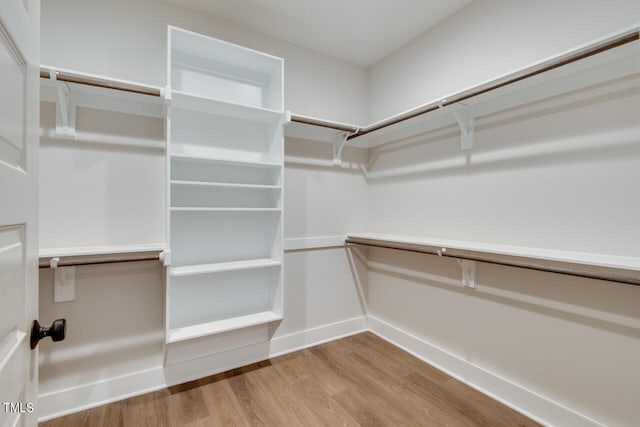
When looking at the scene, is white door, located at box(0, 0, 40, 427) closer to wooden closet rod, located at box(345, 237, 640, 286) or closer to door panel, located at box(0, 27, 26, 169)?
door panel, located at box(0, 27, 26, 169)

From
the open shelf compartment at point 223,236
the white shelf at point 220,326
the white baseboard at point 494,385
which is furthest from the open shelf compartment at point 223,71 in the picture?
the white baseboard at point 494,385

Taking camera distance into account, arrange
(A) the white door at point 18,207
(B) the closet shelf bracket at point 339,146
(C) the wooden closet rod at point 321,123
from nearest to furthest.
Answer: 1. (A) the white door at point 18,207
2. (C) the wooden closet rod at point 321,123
3. (B) the closet shelf bracket at point 339,146

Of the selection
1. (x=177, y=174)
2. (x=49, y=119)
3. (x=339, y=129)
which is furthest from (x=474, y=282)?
(x=49, y=119)

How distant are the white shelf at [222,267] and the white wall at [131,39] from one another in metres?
1.21

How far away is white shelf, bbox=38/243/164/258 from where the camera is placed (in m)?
1.49

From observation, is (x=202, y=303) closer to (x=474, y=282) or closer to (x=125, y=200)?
(x=125, y=200)

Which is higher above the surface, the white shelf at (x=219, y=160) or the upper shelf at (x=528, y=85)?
the upper shelf at (x=528, y=85)

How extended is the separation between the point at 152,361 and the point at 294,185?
5.10 feet

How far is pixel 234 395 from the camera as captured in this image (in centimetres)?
181

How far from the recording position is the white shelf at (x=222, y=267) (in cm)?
173

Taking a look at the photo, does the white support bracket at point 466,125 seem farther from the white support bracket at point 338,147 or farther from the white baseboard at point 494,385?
the white baseboard at point 494,385

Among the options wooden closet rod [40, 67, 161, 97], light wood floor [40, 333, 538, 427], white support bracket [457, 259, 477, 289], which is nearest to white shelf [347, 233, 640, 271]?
white support bracket [457, 259, 477, 289]

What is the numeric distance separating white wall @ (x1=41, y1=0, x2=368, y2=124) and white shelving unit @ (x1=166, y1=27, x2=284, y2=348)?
0.61 ft

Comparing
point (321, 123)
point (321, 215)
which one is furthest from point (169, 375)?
point (321, 123)
